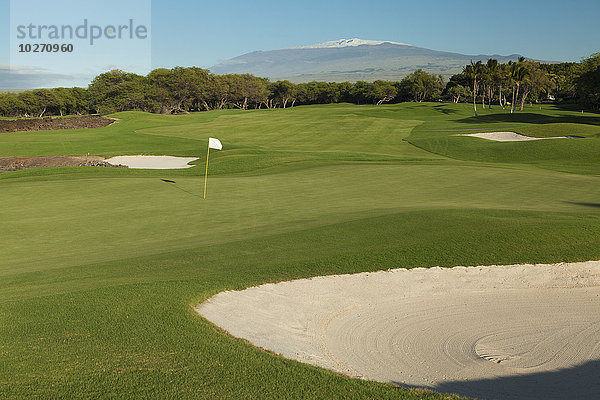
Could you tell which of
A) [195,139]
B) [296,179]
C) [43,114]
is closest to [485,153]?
[296,179]

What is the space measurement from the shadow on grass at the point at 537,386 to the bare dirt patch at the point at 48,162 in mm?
33090

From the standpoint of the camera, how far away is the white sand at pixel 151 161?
122ft

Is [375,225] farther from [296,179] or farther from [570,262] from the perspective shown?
[296,179]

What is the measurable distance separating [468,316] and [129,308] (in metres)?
5.96

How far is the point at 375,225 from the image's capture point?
13453 millimetres

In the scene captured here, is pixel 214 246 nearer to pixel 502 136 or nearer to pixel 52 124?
pixel 502 136

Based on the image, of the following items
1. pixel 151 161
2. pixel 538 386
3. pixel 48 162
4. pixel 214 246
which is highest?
pixel 151 161

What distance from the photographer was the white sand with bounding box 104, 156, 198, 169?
122 ft

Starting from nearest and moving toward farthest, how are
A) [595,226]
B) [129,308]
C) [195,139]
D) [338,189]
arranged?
[129,308] < [595,226] < [338,189] < [195,139]

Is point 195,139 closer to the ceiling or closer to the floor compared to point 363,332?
closer to the ceiling

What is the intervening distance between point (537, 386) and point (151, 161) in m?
37.1

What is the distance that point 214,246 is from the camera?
41.0 ft

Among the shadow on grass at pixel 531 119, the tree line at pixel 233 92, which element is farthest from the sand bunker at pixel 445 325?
the tree line at pixel 233 92

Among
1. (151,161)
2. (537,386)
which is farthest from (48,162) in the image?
(537,386)
